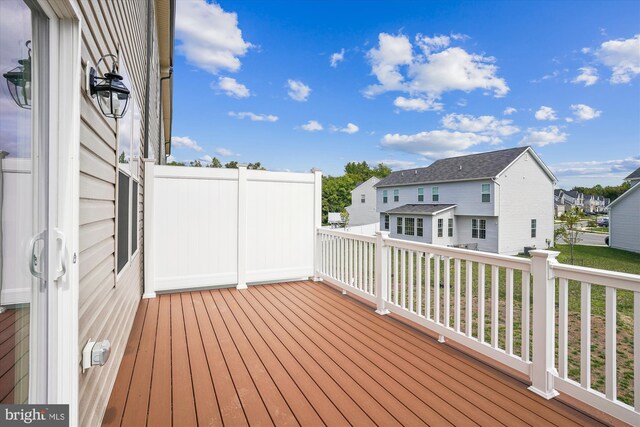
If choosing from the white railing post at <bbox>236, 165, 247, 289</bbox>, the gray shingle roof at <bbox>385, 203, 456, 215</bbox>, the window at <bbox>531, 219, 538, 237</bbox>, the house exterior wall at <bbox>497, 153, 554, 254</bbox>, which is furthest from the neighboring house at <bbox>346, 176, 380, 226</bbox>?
the white railing post at <bbox>236, 165, 247, 289</bbox>

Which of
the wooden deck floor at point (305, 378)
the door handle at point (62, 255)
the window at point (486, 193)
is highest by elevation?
the window at point (486, 193)

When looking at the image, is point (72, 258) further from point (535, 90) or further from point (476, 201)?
point (535, 90)

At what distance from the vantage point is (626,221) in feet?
60.4

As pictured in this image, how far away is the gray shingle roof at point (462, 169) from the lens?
18266mm

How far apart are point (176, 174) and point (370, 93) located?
27.1 meters

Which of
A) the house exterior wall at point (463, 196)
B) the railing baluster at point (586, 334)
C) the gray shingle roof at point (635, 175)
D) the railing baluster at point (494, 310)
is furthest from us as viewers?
the gray shingle roof at point (635, 175)

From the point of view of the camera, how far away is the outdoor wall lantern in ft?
3.00

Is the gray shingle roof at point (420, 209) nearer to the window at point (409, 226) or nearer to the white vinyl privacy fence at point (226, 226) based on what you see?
the window at point (409, 226)

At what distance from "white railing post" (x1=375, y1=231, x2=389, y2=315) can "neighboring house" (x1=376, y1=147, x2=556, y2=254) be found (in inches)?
658

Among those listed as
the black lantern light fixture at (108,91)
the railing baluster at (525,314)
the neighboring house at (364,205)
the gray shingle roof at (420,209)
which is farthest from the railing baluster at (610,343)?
the neighboring house at (364,205)

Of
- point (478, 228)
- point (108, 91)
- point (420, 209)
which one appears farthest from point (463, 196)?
point (108, 91)

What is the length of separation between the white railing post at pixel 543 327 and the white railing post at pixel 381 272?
164 centimetres

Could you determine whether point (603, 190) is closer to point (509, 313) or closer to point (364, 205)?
point (364, 205)

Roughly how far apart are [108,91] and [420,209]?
2084cm
